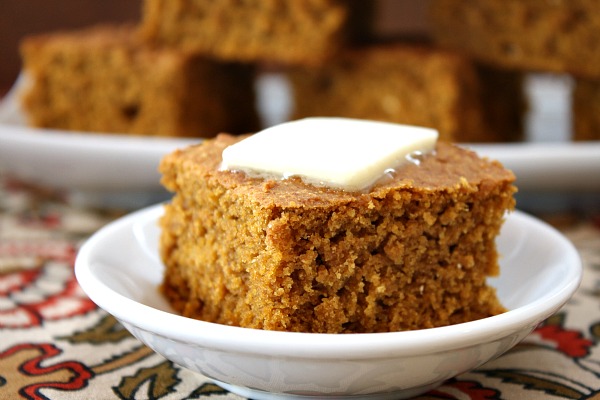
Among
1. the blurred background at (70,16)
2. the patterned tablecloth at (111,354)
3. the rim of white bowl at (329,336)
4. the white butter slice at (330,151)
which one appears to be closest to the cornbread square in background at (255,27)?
the patterned tablecloth at (111,354)

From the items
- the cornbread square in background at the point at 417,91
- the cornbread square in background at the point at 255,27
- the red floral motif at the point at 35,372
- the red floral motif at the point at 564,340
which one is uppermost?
the cornbread square in background at the point at 255,27

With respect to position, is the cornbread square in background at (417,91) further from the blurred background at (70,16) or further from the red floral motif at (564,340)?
the blurred background at (70,16)

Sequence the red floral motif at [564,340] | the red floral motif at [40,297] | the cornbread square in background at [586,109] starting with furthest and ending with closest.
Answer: the cornbread square in background at [586,109] < the red floral motif at [40,297] < the red floral motif at [564,340]

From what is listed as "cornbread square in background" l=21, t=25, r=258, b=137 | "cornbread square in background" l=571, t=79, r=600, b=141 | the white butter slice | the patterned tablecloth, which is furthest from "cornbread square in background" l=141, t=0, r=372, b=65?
the white butter slice

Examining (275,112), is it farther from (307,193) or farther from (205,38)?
(307,193)

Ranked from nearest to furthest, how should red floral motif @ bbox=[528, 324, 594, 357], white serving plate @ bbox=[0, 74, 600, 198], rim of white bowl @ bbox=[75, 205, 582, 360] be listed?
rim of white bowl @ bbox=[75, 205, 582, 360]
red floral motif @ bbox=[528, 324, 594, 357]
white serving plate @ bbox=[0, 74, 600, 198]

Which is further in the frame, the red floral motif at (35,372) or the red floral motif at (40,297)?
the red floral motif at (40,297)

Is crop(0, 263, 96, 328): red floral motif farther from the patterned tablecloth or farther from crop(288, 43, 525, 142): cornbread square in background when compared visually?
crop(288, 43, 525, 142): cornbread square in background

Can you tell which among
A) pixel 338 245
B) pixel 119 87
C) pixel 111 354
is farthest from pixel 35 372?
pixel 119 87
